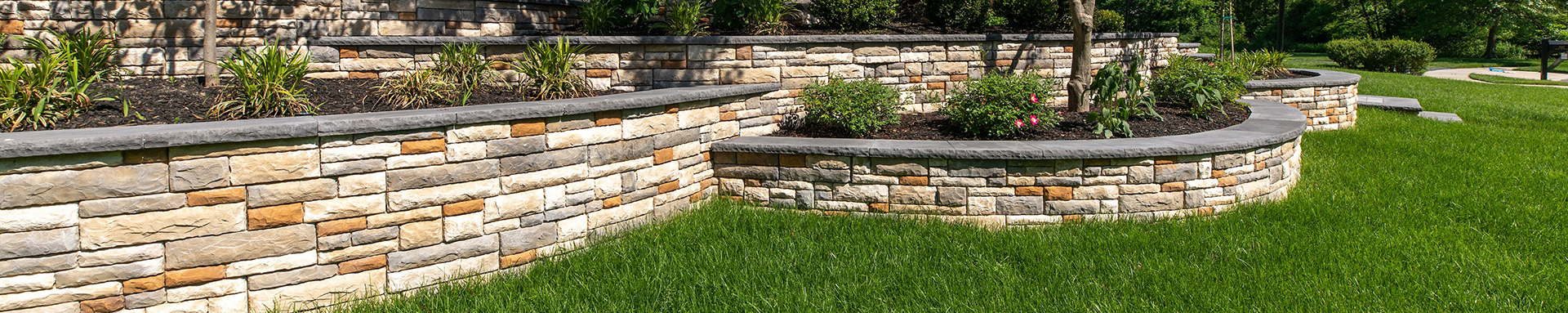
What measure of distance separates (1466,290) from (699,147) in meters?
A: 3.70

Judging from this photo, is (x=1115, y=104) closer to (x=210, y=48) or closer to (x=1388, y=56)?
(x=210, y=48)

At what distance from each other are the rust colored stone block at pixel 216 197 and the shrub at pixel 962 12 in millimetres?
6034

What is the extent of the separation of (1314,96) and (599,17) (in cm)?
666

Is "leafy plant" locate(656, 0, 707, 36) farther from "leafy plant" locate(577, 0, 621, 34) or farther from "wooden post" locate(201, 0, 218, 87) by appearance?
"wooden post" locate(201, 0, 218, 87)

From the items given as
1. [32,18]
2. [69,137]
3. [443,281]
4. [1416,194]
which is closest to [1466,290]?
[1416,194]

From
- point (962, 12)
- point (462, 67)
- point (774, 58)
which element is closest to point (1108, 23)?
point (962, 12)

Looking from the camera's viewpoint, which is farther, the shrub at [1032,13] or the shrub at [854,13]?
the shrub at [1032,13]

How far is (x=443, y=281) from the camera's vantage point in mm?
4094

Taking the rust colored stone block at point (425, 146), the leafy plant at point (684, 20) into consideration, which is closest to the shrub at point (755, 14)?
the leafy plant at point (684, 20)

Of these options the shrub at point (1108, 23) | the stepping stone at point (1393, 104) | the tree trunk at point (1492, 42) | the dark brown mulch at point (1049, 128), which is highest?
the tree trunk at point (1492, 42)

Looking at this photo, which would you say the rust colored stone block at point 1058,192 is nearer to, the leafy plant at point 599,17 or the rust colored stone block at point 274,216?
the rust colored stone block at point 274,216

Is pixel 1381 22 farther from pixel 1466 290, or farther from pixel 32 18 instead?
pixel 32 18

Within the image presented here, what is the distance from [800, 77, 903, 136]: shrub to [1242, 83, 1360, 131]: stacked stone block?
4.48m

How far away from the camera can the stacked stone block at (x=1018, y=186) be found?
505 cm
